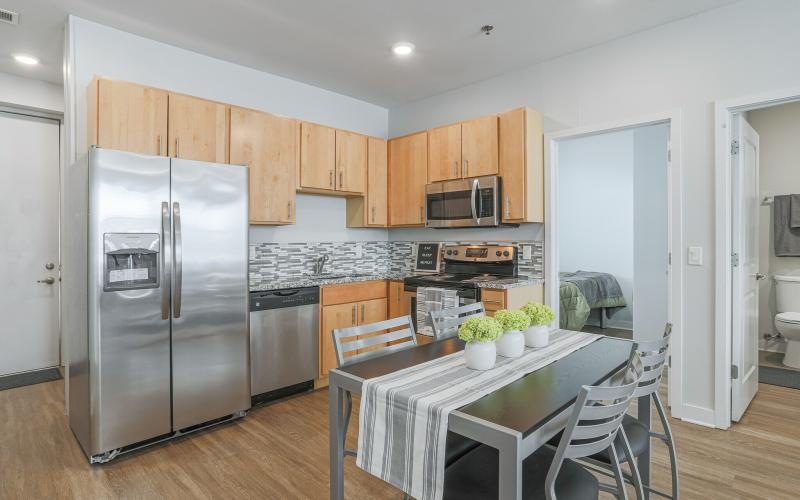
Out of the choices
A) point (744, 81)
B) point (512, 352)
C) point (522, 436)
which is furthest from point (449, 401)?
point (744, 81)

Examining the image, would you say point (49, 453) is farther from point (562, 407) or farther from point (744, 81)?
point (744, 81)

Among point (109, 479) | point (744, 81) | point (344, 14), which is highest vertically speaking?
point (344, 14)

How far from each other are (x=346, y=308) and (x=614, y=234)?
406cm

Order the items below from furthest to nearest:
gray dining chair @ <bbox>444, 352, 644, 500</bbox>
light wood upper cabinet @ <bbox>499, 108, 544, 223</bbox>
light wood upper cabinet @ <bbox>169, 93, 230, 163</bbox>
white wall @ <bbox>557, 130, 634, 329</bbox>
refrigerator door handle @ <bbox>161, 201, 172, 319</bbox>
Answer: white wall @ <bbox>557, 130, 634, 329</bbox> → light wood upper cabinet @ <bbox>499, 108, 544, 223</bbox> → light wood upper cabinet @ <bbox>169, 93, 230, 163</bbox> → refrigerator door handle @ <bbox>161, 201, 172, 319</bbox> → gray dining chair @ <bbox>444, 352, 644, 500</bbox>

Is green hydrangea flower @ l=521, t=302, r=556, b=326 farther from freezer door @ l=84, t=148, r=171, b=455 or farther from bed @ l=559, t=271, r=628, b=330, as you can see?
bed @ l=559, t=271, r=628, b=330

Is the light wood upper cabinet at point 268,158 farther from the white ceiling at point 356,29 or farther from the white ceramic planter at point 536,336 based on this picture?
the white ceramic planter at point 536,336

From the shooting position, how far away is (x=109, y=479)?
7.61 ft

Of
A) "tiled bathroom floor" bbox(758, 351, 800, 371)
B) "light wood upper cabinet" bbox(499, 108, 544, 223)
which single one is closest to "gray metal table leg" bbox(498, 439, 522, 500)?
"light wood upper cabinet" bbox(499, 108, 544, 223)

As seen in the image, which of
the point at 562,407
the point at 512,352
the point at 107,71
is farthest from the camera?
the point at 107,71

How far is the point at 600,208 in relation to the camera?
20.1ft

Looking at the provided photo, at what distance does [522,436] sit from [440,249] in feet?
11.3

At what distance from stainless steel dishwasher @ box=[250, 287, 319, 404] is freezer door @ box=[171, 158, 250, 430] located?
0.66 feet

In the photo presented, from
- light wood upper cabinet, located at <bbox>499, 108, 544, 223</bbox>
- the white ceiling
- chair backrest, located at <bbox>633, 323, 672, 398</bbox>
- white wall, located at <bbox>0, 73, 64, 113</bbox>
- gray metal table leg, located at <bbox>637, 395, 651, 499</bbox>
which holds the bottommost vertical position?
gray metal table leg, located at <bbox>637, 395, 651, 499</bbox>

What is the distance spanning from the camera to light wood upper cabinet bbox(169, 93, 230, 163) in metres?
3.10
